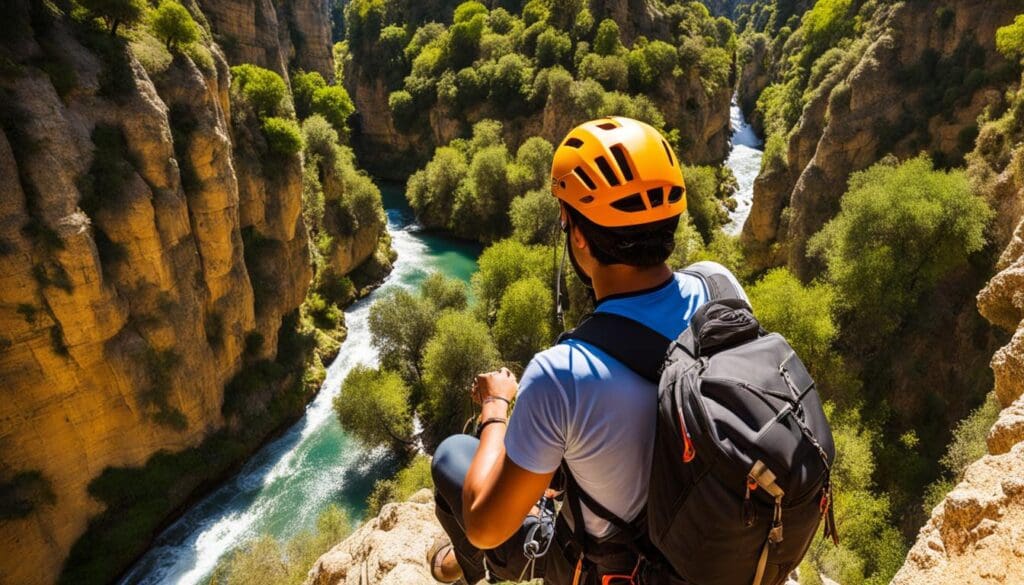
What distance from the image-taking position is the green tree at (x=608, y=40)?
152 feet

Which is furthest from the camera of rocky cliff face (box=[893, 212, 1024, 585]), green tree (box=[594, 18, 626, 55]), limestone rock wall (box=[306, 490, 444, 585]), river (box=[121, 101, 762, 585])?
green tree (box=[594, 18, 626, 55])

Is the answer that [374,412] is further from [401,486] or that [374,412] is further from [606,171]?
[606,171]

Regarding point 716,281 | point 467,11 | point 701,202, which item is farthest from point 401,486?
point 467,11

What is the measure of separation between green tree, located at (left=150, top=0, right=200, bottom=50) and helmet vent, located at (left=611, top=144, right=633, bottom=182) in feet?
66.4

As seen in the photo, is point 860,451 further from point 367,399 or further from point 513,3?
point 513,3

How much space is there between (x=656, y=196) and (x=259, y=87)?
988 inches

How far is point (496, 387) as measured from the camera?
112 inches

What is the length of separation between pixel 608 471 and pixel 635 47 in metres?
50.8

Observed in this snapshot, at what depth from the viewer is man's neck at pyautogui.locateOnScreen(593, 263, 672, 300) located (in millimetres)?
2537

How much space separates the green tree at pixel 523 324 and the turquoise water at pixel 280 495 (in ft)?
22.4

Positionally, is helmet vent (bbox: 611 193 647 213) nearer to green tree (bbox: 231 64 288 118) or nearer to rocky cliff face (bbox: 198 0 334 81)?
green tree (bbox: 231 64 288 118)

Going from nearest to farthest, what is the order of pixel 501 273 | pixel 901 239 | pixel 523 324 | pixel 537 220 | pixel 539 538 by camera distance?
1. pixel 539 538
2. pixel 901 239
3. pixel 523 324
4. pixel 501 273
5. pixel 537 220

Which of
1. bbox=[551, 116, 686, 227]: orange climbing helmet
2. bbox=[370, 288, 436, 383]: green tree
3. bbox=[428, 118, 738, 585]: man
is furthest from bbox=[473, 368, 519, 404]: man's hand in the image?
bbox=[370, 288, 436, 383]: green tree

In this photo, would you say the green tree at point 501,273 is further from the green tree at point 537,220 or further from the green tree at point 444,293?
the green tree at point 537,220
